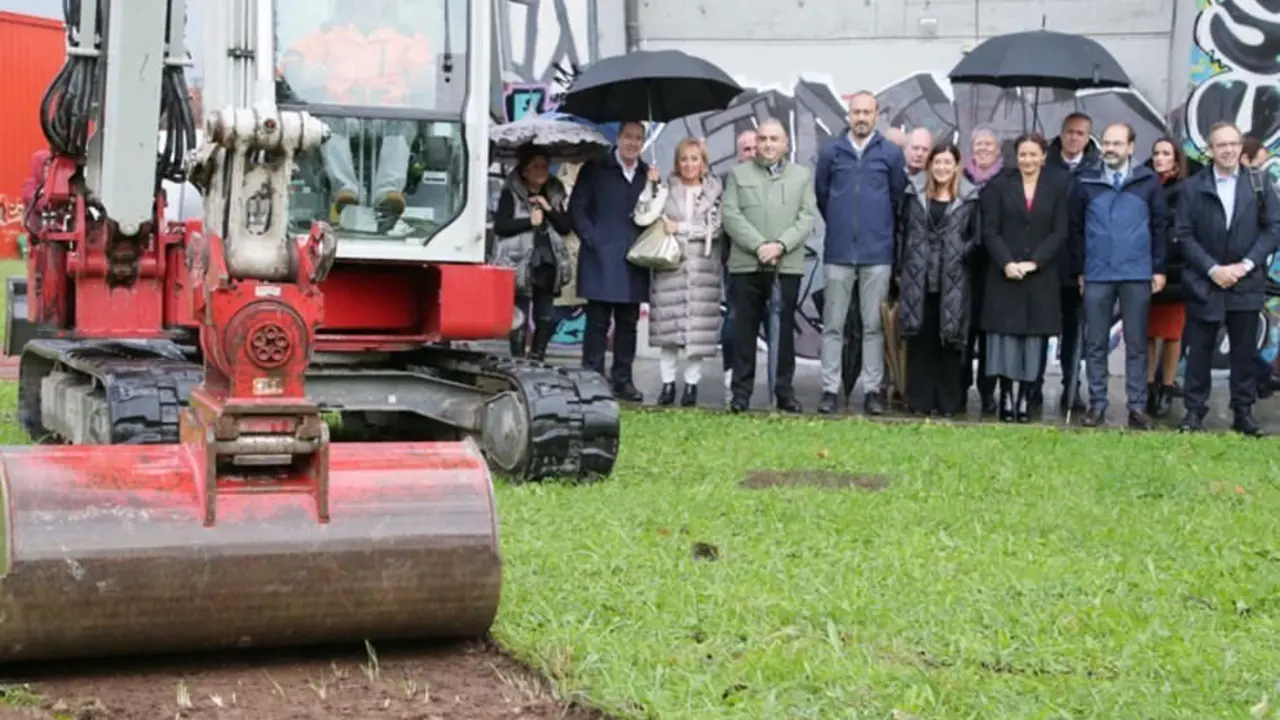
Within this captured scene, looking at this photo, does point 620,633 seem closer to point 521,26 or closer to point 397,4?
point 397,4

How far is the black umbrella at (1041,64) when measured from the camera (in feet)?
42.6

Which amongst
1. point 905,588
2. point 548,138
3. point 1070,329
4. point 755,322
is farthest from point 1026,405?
point 905,588

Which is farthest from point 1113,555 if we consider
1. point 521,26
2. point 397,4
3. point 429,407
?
point 521,26

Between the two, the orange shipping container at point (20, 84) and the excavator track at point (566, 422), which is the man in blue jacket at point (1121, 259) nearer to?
the excavator track at point (566, 422)

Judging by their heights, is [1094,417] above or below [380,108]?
below

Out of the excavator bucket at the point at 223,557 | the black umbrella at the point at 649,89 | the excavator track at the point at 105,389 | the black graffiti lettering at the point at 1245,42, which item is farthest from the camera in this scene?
the black graffiti lettering at the point at 1245,42

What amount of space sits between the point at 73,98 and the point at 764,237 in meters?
5.16

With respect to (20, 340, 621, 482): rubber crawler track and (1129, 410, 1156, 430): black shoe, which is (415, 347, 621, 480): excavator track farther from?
(1129, 410, 1156, 430): black shoe

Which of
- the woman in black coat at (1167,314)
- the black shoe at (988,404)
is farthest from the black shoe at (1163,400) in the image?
Result: the black shoe at (988,404)

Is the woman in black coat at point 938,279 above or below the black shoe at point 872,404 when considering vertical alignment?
above

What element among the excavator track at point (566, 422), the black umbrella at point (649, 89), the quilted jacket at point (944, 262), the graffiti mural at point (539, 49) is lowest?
the excavator track at point (566, 422)

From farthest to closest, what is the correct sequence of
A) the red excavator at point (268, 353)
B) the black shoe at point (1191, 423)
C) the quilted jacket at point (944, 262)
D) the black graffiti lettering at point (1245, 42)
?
the black graffiti lettering at point (1245, 42) → the quilted jacket at point (944, 262) → the black shoe at point (1191, 423) → the red excavator at point (268, 353)

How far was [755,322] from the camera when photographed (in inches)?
504

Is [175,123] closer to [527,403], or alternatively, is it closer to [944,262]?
[527,403]
